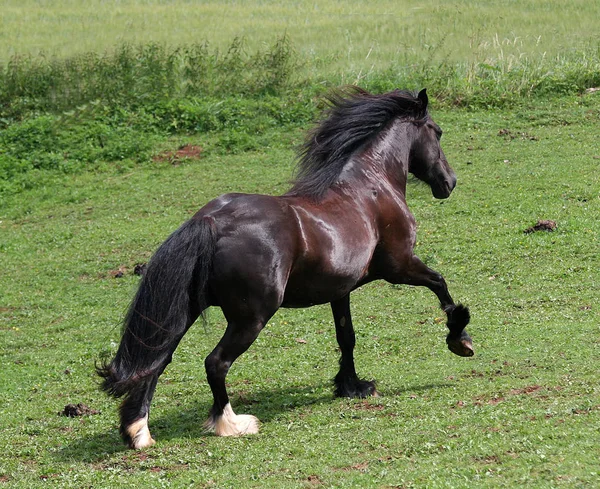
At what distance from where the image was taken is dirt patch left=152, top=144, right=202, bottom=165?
1912cm

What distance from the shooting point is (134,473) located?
6.45m

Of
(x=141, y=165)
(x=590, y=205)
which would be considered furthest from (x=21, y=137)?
(x=590, y=205)

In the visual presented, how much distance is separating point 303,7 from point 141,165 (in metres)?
14.7

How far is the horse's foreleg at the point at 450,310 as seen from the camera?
8453mm

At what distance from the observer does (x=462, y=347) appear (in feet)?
28.1

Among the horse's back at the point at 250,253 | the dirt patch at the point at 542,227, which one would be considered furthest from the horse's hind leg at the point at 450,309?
the dirt patch at the point at 542,227

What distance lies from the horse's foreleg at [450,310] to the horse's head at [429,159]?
121 centimetres

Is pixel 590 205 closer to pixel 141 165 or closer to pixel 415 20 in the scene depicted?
pixel 141 165

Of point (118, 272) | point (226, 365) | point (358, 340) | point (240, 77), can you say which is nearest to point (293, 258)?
point (226, 365)

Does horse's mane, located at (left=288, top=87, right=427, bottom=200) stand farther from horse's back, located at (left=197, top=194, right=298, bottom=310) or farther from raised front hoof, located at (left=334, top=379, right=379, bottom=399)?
raised front hoof, located at (left=334, top=379, right=379, bottom=399)

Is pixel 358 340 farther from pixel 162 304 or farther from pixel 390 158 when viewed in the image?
pixel 162 304

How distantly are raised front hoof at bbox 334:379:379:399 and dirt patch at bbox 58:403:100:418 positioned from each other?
222cm

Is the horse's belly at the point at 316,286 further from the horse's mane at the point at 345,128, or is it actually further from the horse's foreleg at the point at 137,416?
the horse's foreleg at the point at 137,416

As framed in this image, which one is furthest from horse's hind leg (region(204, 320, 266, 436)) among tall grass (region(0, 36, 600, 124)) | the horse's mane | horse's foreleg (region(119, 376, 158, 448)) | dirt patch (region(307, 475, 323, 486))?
tall grass (region(0, 36, 600, 124))
